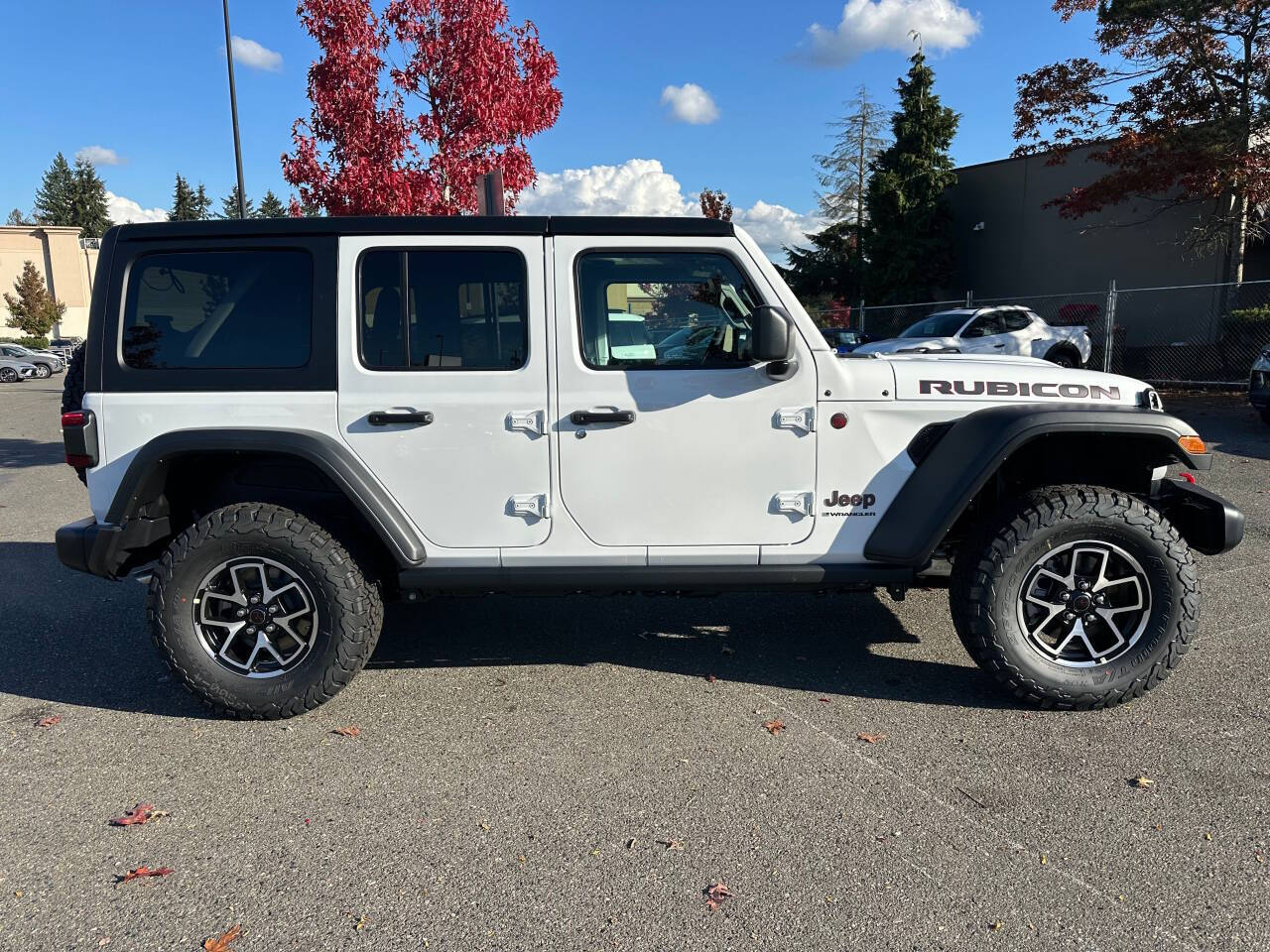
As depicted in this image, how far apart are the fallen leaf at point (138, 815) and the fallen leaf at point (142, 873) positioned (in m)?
0.29

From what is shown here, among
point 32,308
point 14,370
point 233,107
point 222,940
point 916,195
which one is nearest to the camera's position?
point 222,940

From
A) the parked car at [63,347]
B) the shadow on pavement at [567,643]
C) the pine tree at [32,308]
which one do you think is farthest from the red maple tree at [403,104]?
the pine tree at [32,308]

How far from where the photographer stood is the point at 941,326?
1591 centimetres

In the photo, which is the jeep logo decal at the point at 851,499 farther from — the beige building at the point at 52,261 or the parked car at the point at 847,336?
the beige building at the point at 52,261

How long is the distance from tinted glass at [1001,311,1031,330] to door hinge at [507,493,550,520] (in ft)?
47.6

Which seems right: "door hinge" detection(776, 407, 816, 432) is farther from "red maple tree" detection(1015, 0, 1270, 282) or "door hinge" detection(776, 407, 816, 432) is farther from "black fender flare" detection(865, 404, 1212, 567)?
"red maple tree" detection(1015, 0, 1270, 282)

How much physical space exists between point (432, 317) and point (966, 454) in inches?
89.0

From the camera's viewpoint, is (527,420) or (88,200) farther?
(88,200)

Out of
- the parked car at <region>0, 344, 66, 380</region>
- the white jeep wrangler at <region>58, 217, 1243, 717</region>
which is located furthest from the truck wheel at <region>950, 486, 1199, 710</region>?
the parked car at <region>0, 344, 66, 380</region>

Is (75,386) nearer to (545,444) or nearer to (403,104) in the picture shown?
(545,444)

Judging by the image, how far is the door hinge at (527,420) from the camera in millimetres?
3494

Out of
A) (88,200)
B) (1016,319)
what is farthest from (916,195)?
(88,200)

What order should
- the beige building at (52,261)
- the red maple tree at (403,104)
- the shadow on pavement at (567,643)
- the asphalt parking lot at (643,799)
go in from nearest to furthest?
the asphalt parking lot at (643,799) < the shadow on pavement at (567,643) < the red maple tree at (403,104) < the beige building at (52,261)

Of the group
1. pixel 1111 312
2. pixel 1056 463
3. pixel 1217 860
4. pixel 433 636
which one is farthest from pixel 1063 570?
pixel 1111 312
